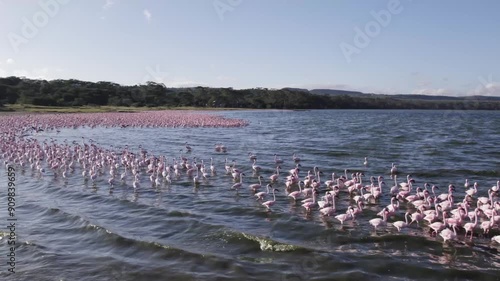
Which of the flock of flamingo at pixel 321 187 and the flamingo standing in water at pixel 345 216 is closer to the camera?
the flock of flamingo at pixel 321 187

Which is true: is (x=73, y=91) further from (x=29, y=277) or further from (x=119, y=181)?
(x=29, y=277)

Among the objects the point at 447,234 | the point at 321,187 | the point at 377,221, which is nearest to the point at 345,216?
the point at 377,221

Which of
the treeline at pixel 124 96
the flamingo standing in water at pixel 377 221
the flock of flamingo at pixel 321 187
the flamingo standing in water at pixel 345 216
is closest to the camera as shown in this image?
the flamingo standing in water at pixel 377 221

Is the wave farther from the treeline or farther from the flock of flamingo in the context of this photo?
the treeline

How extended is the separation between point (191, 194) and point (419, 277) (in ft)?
33.6

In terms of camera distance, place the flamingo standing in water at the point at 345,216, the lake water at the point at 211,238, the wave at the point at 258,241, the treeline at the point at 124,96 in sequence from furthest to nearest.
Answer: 1. the treeline at the point at 124,96
2. the flamingo standing in water at the point at 345,216
3. the wave at the point at 258,241
4. the lake water at the point at 211,238

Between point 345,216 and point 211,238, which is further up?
point 345,216

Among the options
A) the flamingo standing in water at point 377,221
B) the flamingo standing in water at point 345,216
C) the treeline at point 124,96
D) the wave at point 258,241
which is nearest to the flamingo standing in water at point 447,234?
the flamingo standing in water at point 377,221

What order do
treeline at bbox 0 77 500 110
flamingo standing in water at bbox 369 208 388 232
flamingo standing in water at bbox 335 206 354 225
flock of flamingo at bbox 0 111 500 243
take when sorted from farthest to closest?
treeline at bbox 0 77 500 110
flamingo standing in water at bbox 335 206 354 225
flock of flamingo at bbox 0 111 500 243
flamingo standing in water at bbox 369 208 388 232

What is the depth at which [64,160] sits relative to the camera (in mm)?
23312

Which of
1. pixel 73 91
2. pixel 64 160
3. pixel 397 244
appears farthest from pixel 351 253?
pixel 73 91

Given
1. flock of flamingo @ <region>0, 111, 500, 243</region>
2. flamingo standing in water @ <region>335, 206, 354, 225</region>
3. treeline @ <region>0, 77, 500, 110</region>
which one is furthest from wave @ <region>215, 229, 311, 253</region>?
treeline @ <region>0, 77, 500, 110</region>

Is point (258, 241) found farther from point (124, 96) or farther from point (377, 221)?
point (124, 96)

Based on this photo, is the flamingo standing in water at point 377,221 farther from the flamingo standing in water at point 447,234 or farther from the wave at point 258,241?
the wave at point 258,241
